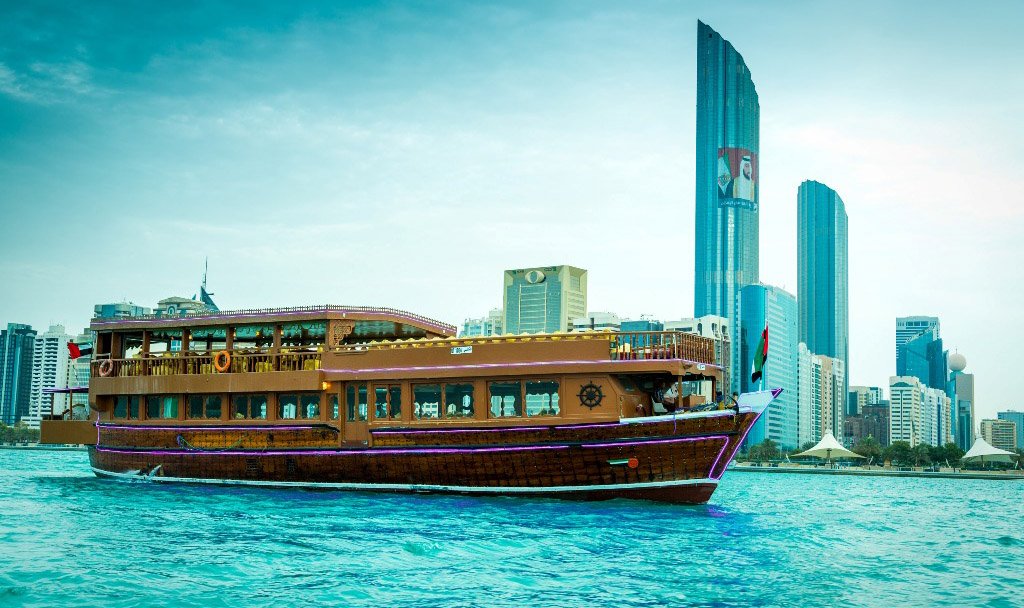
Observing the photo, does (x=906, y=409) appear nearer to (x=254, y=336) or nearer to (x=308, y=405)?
(x=254, y=336)

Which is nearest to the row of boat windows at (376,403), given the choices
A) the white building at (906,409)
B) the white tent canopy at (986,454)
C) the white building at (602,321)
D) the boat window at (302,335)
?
the boat window at (302,335)

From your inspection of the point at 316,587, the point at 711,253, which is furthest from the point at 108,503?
the point at 711,253

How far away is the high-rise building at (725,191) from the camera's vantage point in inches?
7205

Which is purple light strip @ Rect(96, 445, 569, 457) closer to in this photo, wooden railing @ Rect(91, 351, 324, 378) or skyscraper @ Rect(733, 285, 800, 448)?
wooden railing @ Rect(91, 351, 324, 378)

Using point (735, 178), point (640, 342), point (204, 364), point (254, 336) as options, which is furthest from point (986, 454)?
point (735, 178)

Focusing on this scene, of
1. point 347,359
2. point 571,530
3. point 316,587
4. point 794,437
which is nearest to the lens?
point 316,587

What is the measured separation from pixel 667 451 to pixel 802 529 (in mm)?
2828

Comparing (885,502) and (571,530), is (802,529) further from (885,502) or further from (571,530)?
(885,502)

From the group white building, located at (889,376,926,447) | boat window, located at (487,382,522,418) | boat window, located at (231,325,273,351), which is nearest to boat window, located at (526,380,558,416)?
boat window, located at (487,382,522,418)

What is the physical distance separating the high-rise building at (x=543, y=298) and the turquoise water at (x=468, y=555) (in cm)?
13375

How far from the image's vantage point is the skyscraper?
14925 cm

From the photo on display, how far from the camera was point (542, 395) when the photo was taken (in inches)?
790

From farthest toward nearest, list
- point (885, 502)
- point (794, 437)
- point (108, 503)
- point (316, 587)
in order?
point (794, 437) < point (885, 502) < point (108, 503) < point (316, 587)

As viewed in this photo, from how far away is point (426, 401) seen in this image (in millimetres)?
21375
